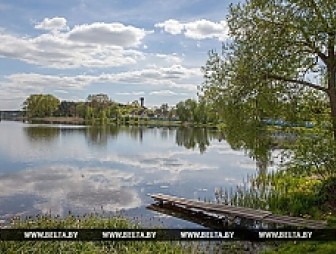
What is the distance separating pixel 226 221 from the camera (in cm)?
1166

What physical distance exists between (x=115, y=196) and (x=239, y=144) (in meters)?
6.31

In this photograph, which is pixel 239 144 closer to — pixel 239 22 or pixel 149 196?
pixel 239 22

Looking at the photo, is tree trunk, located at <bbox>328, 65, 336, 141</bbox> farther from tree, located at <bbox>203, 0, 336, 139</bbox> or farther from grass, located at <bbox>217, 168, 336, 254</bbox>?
grass, located at <bbox>217, 168, 336, 254</bbox>

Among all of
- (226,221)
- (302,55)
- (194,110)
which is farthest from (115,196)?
(194,110)

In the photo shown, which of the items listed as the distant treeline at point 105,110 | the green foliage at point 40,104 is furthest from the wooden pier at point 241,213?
the green foliage at point 40,104

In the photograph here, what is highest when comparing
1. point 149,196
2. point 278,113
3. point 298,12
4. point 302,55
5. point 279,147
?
point 298,12

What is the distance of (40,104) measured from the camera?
74938 mm

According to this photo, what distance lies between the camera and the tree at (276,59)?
389 inches

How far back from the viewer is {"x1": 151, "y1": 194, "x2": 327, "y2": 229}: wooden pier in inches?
360

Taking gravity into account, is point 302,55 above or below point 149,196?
above

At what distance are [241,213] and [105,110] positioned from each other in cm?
7827

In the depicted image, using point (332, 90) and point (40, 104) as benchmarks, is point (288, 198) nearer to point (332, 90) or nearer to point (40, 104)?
point (332, 90)

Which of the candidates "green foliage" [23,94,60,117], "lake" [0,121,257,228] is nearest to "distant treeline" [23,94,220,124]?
"green foliage" [23,94,60,117]

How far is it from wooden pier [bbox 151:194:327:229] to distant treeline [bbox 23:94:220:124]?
50.6m
